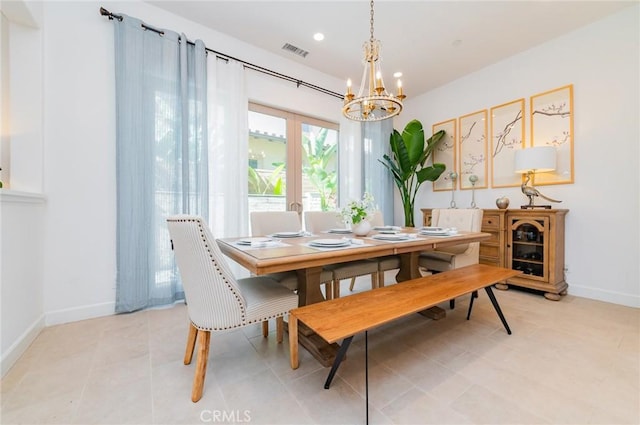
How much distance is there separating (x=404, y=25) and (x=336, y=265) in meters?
2.65

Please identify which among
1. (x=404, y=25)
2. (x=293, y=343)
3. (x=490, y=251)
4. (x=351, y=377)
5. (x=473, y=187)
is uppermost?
(x=404, y=25)

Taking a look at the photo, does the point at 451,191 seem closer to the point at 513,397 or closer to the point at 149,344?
the point at 513,397

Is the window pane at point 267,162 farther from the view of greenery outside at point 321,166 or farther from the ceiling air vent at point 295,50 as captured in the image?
the ceiling air vent at point 295,50

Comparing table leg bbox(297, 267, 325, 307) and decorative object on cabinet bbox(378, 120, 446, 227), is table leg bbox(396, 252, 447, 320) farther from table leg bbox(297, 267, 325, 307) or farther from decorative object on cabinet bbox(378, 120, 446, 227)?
decorative object on cabinet bbox(378, 120, 446, 227)

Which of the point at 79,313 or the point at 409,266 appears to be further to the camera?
the point at 409,266

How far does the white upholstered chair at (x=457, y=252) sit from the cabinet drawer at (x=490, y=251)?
2.16ft

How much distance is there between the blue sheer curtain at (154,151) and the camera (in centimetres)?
232

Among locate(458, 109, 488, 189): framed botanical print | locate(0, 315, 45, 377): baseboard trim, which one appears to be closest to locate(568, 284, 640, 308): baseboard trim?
locate(458, 109, 488, 189): framed botanical print

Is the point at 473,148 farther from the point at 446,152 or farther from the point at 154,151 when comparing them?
the point at 154,151

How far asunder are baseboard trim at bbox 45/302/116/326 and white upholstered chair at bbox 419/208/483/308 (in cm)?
298

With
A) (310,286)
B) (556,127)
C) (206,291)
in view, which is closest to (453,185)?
(556,127)

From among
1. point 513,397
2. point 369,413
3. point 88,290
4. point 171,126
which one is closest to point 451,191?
point 513,397

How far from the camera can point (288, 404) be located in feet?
4.18

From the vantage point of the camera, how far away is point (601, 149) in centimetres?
271
